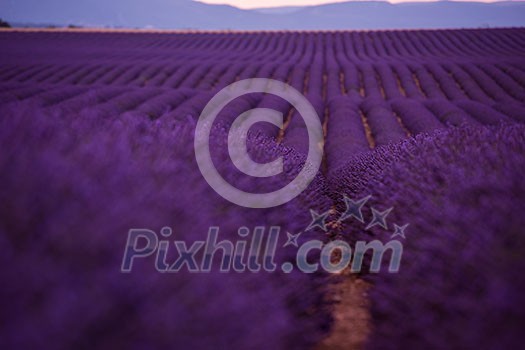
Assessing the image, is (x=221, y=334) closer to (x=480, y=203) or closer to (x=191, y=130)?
(x=480, y=203)

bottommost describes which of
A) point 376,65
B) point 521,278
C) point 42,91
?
point 521,278

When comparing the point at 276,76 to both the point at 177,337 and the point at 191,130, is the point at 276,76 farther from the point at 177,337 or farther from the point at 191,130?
the point at 177,337

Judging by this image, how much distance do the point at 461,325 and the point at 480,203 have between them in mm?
717

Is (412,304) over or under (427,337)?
over

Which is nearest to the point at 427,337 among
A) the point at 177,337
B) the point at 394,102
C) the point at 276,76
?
the point at 177,337

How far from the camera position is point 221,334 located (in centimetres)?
121

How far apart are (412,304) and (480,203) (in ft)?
2.05

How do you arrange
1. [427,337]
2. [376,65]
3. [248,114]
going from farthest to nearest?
[376,65], [248,114], [427,337]

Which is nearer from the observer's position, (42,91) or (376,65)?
(42,91)

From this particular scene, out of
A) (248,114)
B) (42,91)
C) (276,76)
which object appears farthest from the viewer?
(276,76)

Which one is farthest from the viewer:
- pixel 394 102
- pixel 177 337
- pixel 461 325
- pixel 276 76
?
pixel 276 76

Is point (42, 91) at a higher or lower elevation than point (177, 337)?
higher

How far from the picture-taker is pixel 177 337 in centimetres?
103

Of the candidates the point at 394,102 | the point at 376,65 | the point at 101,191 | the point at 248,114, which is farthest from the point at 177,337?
the point at 376,65
